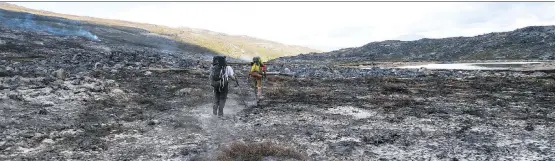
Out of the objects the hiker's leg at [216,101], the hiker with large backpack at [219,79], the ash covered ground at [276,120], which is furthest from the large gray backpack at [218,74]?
the ash covered ground at [276,120]

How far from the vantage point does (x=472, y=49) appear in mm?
69125

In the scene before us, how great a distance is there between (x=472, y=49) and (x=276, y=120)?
6355 cm

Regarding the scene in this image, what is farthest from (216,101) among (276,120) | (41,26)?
(41,26)

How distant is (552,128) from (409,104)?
5015 millimetres

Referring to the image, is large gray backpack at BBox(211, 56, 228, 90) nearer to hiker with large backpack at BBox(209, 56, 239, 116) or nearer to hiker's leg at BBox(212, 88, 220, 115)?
hiker with large backpack at BBox(209, 56, 239, 116)

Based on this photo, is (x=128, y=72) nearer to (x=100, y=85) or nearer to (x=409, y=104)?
(x=100, y=85)

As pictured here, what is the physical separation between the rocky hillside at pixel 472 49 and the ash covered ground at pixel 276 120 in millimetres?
42188

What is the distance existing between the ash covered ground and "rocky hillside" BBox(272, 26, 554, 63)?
42.2 meters

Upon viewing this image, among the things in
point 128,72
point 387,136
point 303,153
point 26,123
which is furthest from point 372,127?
point 128,72

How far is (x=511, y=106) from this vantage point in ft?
50.1

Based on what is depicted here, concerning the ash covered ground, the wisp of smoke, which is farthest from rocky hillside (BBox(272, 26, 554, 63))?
the ash covered ground

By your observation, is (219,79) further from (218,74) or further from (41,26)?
(41,26)

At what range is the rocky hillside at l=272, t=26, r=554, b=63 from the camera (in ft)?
196

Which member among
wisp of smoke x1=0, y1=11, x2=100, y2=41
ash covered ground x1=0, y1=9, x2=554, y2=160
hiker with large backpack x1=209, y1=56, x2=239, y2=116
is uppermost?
hiker with large backpack x1=209, y1=56, x2=239, y2=116
